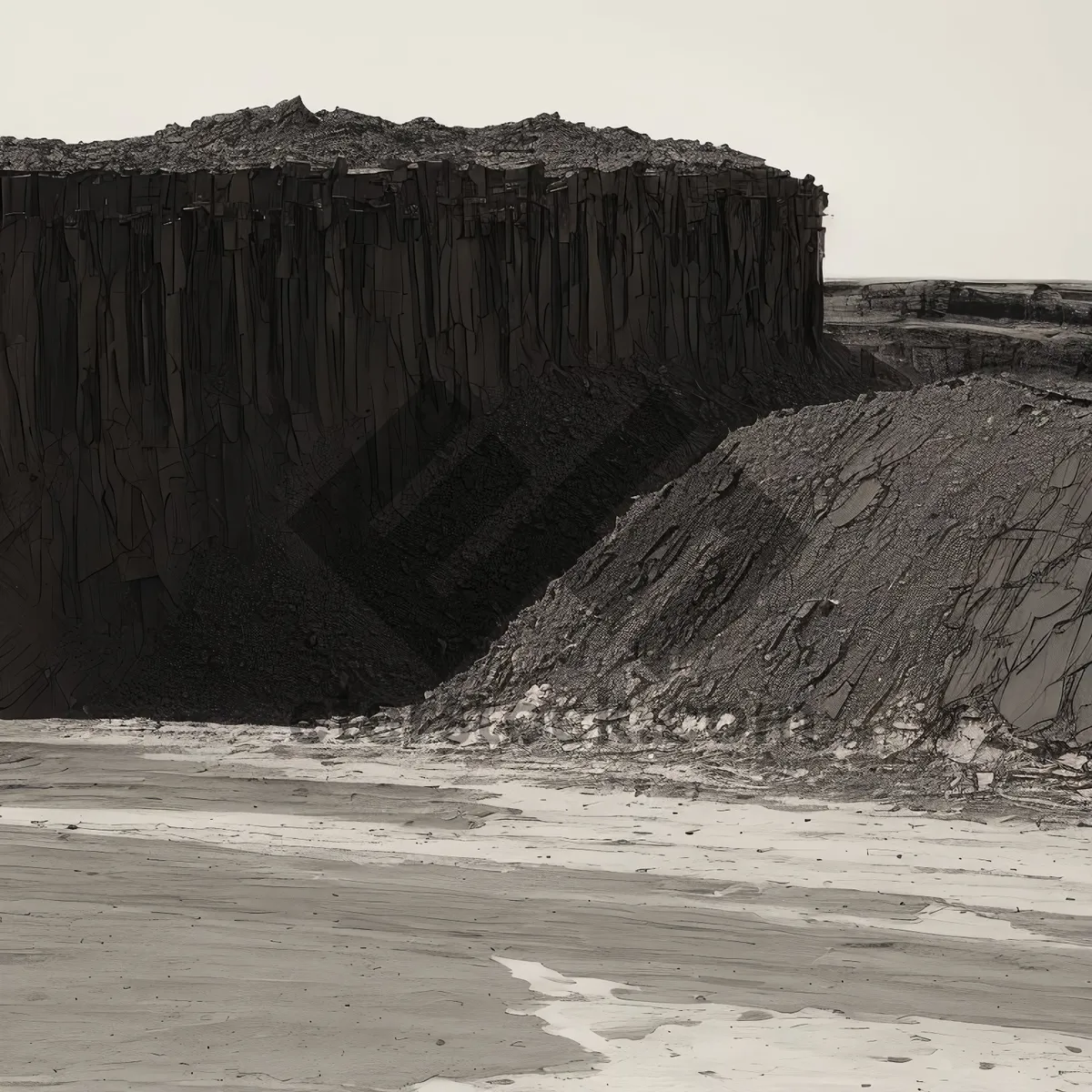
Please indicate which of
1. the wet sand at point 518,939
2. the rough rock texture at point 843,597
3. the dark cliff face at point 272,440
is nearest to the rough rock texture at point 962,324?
the dark cliff face at point 272,440

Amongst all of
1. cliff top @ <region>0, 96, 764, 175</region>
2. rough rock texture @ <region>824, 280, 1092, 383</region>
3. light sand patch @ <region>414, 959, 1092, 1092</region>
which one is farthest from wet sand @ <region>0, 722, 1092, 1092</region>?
rough rock texture @ <region>824, 280, 1092, 383</region>

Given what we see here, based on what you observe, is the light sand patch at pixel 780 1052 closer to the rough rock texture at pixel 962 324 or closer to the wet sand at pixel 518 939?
the wet sand at pixel 518 939

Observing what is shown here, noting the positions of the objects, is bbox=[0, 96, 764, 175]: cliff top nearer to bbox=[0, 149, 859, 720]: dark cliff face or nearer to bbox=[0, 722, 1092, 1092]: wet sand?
bbox=[0, 149, 859, 720]: dark cliff face

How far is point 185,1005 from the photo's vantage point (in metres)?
5.30

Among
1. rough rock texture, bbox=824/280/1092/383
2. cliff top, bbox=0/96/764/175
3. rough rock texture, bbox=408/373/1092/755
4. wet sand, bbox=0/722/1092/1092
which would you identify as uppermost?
cliff top, bbox=0/96/764/175

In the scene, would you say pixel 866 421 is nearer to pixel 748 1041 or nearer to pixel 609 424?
pixel 609 424

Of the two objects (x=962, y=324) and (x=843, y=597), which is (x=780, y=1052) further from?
(x=962, y=324)

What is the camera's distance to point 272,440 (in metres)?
12.9

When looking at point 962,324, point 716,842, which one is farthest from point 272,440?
point 962,324

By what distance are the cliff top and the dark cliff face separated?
3.33 metres

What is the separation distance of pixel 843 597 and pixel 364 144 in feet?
32.9

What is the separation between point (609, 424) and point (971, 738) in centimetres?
607

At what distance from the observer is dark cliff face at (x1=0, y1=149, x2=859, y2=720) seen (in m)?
12.0

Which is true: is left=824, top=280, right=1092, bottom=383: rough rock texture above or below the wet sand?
above
